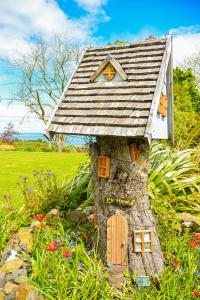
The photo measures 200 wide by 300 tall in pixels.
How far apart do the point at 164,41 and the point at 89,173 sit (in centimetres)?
377

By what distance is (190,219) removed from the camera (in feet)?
20.9

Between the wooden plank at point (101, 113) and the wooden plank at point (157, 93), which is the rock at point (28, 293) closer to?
the wooden plank at point (101, 113)

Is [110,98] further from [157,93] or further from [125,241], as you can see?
[125,241]

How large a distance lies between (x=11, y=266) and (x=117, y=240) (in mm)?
1776

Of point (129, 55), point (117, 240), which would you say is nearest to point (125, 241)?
point (117, 240)

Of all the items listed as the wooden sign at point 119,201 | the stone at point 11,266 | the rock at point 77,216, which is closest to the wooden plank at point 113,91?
the wooden sign at point 119,201

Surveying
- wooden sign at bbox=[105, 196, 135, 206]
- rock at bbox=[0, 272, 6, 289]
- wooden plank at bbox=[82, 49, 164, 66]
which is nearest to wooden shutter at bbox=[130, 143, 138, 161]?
wooden sign at bbox=[105, 196, 135, 206]

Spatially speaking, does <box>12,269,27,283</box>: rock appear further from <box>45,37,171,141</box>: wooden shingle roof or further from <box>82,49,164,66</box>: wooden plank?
<box>82,49,164,66</box>: wooden plank

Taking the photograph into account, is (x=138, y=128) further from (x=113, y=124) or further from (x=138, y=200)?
(x=138, y=200)

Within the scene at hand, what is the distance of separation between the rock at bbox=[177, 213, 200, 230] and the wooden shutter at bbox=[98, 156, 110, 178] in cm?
229

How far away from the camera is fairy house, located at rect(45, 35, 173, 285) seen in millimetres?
4754

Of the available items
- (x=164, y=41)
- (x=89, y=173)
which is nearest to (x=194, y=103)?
(x=89, y=173)

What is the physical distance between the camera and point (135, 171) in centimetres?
488

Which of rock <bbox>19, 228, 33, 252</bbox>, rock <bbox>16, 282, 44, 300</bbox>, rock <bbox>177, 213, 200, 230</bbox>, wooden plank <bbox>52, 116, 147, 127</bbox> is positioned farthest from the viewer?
rock <bbox>177, 213, 200, 230</bbox>
